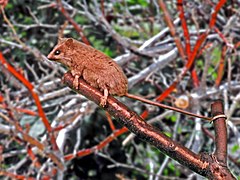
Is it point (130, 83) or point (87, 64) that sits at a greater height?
point (87, 64)

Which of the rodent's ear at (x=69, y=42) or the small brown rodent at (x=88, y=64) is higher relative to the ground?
the rodent's ear at (x=69, y=42)

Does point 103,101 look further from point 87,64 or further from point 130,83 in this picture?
point 130,83

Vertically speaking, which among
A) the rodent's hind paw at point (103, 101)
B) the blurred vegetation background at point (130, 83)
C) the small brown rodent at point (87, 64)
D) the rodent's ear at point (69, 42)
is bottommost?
the blurred vegetation background at point (130, 83)

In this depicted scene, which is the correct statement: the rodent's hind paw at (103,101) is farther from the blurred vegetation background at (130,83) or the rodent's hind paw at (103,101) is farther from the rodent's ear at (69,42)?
the blurred vegetation background at (130,83)

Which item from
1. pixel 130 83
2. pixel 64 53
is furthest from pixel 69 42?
pixel 130 83

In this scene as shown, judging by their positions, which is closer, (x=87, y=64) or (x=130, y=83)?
(x=87, y=64)

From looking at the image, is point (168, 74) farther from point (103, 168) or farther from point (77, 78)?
point (77, 78)

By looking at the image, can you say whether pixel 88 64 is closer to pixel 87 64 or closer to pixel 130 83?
pixel 87 64

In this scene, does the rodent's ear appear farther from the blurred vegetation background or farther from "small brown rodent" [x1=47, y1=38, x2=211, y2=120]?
the blurred vegetation background

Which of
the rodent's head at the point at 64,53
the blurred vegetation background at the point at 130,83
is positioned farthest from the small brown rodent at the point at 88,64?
the blurred vegetation background at the point at 130,83
